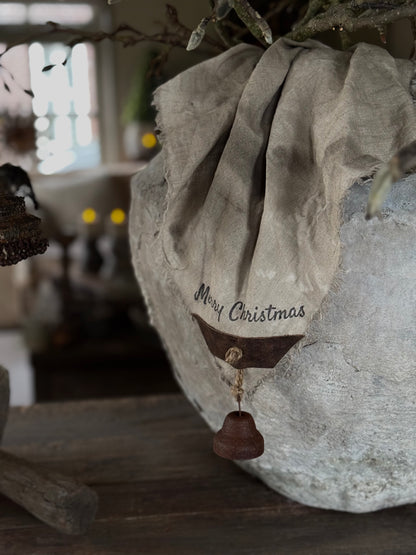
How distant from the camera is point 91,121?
5.27 metres

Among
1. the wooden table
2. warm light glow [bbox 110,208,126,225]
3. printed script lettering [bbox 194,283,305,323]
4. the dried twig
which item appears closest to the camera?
the dried twig

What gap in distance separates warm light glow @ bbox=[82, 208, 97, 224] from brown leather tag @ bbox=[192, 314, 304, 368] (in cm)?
264

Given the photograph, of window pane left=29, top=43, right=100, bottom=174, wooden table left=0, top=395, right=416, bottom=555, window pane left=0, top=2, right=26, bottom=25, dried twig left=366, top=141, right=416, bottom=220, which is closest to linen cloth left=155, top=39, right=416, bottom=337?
dried twig left=366, top=141, right=416, bottom=220

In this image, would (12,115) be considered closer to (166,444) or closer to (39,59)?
(39,59)

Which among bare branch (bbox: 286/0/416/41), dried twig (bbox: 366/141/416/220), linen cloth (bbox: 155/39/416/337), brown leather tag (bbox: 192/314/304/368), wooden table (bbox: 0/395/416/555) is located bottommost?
wooden table (bbox: 0/395/416/555)

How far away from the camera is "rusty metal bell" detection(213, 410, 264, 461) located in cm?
63

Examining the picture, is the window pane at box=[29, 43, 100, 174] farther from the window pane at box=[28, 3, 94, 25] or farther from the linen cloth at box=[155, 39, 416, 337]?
the linen cloth at box=[155, 39, 416, 337]

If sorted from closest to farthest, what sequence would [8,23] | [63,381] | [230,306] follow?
[230,306] → [63,381] → [8,23]

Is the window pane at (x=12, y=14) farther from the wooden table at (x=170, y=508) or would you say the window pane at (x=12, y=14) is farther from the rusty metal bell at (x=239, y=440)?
the rusty metal bell at (x=239, y=440)

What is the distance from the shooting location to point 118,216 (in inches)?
123

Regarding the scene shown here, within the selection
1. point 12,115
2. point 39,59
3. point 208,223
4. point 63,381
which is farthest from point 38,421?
point 39,59

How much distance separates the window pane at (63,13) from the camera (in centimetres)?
493

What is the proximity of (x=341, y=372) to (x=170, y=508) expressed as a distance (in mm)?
288

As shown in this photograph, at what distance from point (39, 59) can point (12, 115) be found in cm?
123
